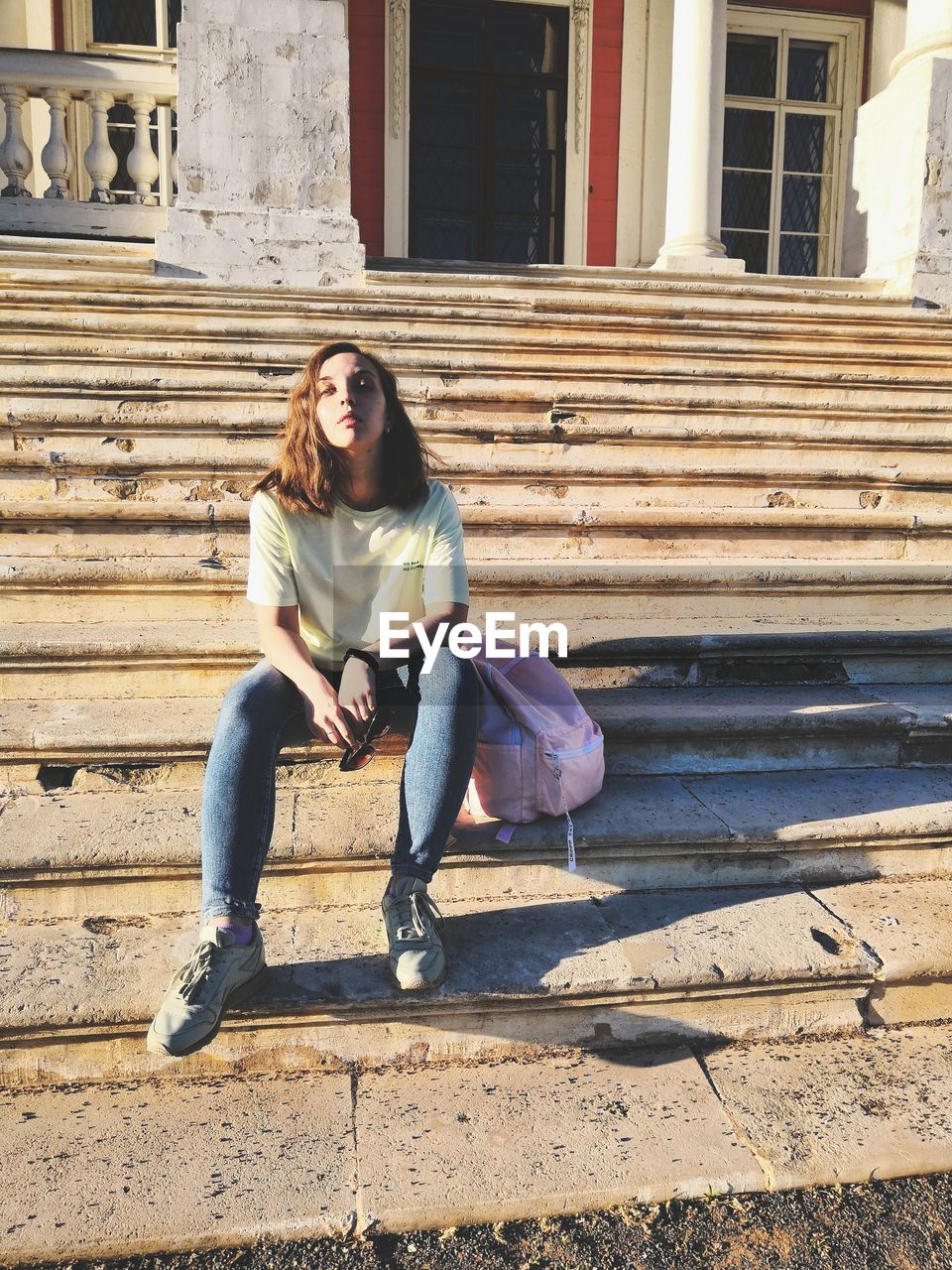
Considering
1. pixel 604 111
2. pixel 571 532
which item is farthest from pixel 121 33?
pixel 571 532

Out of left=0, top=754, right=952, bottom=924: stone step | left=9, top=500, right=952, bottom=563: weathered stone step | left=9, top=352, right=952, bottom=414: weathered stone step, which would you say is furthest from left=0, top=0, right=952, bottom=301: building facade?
left=0, top=754, right=952, bottom=924: stone step

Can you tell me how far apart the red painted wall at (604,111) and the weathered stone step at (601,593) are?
5531 mm

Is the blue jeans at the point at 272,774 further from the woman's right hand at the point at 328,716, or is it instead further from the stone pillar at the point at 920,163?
the stone pillar at the point at 920,163

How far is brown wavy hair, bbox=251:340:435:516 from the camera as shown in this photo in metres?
2.13

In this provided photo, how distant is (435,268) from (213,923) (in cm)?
513

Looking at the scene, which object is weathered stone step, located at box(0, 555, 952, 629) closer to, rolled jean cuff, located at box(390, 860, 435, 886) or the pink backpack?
the pink backpack

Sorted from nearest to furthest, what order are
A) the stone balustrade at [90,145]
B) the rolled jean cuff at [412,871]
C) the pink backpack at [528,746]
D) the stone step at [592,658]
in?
the rolled jean cuff at [412,871] < the pink backpack at [528,746] < the stone step at [592,658] < the stone balustrade at [90,145]

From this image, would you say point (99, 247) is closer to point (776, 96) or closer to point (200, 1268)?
point (200, 1268)

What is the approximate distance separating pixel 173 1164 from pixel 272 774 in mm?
663

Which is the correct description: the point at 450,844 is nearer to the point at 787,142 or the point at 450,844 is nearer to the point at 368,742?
the point at 368,742

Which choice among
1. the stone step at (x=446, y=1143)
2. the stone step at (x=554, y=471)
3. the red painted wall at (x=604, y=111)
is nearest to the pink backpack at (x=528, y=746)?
the stone step at (x=446, y=1143)

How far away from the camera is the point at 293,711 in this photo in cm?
202

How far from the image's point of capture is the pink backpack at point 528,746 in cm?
210

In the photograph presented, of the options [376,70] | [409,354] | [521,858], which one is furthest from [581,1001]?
[376,70]
